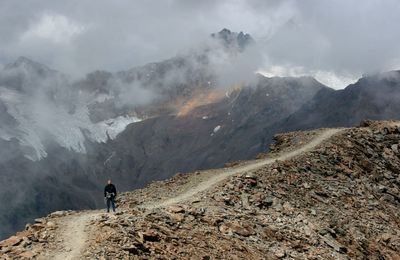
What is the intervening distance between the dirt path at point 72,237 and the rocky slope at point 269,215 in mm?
257

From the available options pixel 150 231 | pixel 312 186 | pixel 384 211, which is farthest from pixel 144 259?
pixel 384 211

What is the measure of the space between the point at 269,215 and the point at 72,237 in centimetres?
1533

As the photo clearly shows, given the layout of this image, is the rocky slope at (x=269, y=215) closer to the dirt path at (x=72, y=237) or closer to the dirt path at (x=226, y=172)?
the dirt path at (x=72, y=237)

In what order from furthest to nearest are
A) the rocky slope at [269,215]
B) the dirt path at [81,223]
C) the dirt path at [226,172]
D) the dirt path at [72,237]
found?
the dirt path at [226,172] → the rocky slope at [269,215] → the dirt path at [81,223] → the dirt path at [72,237]

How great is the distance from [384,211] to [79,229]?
28.5 metres

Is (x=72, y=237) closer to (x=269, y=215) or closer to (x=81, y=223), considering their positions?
(x=81, y=223)

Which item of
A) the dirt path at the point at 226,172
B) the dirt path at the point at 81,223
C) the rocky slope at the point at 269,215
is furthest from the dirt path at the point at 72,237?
the dirt path at the point at 226,172

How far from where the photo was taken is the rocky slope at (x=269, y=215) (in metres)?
31.9

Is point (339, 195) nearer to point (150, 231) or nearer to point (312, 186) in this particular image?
point (312, 186)

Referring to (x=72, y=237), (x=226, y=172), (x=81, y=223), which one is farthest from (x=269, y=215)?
(x=72, y=237)

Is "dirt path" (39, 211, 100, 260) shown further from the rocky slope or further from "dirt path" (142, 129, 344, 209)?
"dirt path" (142, 129, 344, 209)

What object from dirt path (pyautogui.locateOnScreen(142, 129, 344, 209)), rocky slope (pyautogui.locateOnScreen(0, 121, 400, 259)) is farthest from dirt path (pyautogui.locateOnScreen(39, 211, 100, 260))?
dirt path (pyautogui.locateOnScreen(142, 129, 344, 209))

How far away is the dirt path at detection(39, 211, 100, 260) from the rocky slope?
0.84 ft

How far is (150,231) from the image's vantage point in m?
32.5
